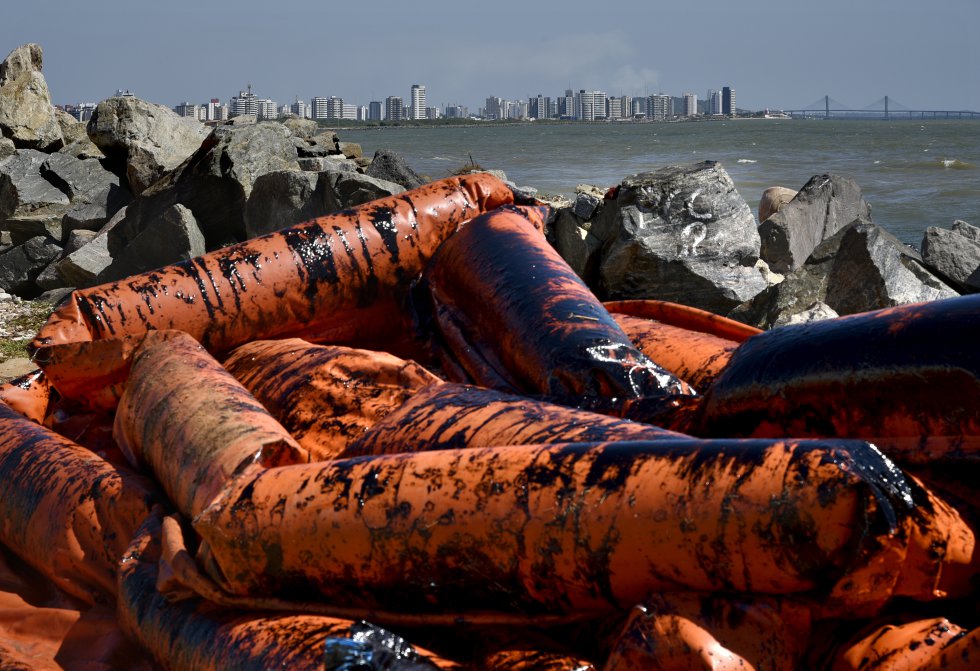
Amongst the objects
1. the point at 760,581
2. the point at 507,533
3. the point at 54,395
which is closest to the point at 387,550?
the point at 507,533

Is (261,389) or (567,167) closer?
(261,389)

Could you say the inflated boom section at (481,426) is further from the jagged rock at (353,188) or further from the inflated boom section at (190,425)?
the jagged rock at (353,188)

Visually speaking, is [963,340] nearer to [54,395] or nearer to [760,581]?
[760,581]

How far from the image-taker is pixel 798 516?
2.05 metres

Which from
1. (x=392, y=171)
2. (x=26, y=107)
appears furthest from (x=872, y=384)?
(x=26, y=107)

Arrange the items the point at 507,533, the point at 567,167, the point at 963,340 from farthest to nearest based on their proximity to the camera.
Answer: the point at 567,167 → the point at 963,340 → the point at 507,533

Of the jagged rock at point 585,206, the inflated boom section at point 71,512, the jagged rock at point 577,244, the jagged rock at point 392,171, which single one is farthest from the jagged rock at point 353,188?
the inflated boom section at point 71,512

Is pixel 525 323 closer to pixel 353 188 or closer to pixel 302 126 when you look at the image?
pixel 353 188

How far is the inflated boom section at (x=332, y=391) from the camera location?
3.38 meters

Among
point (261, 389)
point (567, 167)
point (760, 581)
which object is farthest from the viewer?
point (567, 167)

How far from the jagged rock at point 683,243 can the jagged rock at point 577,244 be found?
0.57 feet

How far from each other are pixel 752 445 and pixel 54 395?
2832mm

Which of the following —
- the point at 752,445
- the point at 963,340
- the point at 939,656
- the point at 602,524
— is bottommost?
the point at 939,656

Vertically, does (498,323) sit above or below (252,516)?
above
